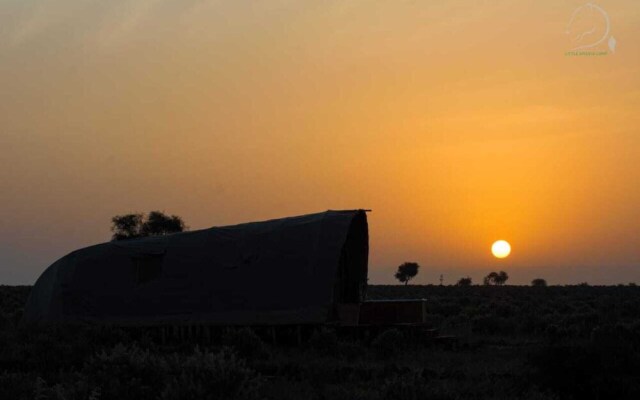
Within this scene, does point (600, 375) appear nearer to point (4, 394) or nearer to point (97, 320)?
point (4, 394)

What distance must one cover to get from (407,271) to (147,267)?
10480 cm

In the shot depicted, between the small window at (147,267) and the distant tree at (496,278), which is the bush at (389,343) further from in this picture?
the distant tree at (496,278)

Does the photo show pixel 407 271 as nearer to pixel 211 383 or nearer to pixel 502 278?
pixel 502 278

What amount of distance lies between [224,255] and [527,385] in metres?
13.6

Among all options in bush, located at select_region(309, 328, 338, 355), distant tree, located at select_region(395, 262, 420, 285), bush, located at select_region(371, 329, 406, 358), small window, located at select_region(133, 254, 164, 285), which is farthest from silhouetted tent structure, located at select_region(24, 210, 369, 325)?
distant tree, located at select_region(395, 262, 420, 285)

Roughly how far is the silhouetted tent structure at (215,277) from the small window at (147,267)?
1.3 inches

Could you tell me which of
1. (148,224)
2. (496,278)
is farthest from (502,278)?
(148,224)

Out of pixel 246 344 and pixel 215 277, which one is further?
pixel 215 277

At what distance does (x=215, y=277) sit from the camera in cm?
2639

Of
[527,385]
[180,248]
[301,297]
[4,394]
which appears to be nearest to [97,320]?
[180,248]

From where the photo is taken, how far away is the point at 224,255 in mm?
26562

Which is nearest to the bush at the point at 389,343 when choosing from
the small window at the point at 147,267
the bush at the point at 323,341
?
the bush at the point at 323,341

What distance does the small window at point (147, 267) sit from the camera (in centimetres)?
2728

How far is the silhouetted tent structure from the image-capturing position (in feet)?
82.7
